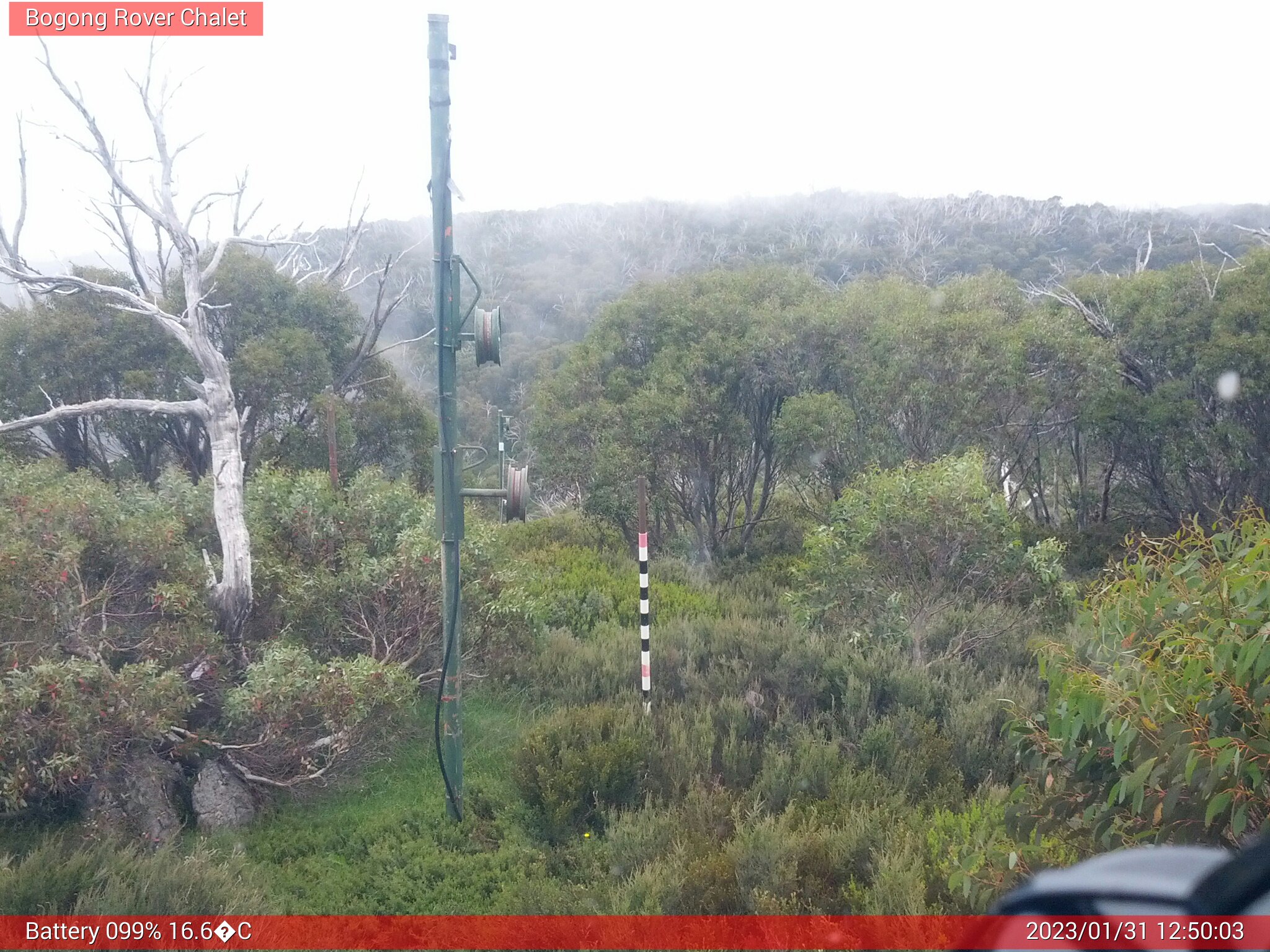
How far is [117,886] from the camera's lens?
4.25m

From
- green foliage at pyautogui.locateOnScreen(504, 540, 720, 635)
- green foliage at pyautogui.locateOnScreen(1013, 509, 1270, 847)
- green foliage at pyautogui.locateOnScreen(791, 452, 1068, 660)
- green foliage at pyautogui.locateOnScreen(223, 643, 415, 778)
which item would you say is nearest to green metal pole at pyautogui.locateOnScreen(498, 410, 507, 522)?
green foliage at pyautogui.locateOnScreen(504, 540, 720, 635)

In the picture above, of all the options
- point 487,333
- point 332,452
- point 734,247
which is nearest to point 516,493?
point 487,333

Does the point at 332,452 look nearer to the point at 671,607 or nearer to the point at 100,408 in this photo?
the point at 100,408

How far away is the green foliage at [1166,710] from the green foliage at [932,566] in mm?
4722

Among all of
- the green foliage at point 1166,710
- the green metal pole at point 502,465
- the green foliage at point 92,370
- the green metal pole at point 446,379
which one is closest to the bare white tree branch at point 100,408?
the green metal pole at point 446,379

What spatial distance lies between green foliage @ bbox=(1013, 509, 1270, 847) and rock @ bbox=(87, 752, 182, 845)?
508cm

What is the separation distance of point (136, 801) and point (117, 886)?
153 cm

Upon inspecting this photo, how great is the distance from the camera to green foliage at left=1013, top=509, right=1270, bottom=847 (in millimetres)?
2430

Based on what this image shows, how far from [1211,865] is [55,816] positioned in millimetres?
6482

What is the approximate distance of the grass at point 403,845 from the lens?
16.3ft

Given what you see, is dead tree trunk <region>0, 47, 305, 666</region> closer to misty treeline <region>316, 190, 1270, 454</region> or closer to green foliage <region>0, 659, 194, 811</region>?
green foliage <region>0, 659, 194, 811</region>

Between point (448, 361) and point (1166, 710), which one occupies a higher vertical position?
point (448, 361)

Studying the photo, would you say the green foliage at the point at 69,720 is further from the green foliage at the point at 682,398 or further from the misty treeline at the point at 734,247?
the misty treeline at the point at 734,247

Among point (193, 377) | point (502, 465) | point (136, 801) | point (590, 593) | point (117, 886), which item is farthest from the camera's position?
point (193, 377)
